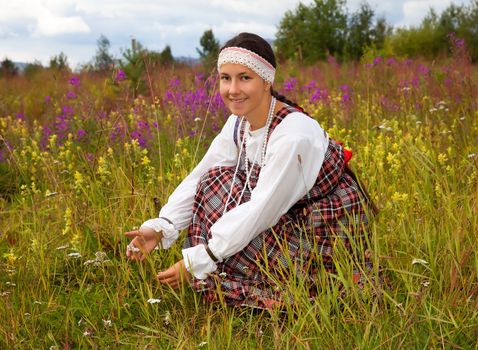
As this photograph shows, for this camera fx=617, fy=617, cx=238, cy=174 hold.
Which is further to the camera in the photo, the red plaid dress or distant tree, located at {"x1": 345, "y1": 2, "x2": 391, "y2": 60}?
distant tree, located at {"x1": 345, "y1": 2, "x2": 391, "y2": 60}

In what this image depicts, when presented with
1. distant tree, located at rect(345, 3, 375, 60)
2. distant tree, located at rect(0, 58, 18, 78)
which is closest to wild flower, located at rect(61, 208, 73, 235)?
distant tree, located at rect(0, 58, 18, 78)

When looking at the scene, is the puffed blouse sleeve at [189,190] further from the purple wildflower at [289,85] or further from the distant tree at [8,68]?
the distant tree at [8,68]

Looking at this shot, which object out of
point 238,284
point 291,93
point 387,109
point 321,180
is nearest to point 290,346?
point 238,284

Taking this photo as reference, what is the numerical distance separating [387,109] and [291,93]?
1.28 meters

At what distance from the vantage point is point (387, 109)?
5.64 metres

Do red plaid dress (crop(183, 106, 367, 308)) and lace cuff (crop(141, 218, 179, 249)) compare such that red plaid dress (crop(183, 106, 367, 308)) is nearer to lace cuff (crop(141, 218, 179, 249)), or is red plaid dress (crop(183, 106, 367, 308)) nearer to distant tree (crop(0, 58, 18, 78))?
lace cuff (crop(141, 218, 179, 249))

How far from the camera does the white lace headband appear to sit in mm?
2646

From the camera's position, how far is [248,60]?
8.68ft

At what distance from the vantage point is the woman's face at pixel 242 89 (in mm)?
2674

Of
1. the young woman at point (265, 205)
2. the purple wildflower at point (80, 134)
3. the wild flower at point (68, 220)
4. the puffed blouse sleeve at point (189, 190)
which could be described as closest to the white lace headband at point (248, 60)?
the young woman at point (265, 205)

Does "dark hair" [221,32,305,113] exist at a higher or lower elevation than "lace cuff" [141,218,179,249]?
higher

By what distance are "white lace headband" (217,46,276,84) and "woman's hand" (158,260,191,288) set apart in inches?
35.0

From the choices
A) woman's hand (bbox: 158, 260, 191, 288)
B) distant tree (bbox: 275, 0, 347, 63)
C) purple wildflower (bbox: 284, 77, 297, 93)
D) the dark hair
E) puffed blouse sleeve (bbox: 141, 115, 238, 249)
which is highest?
distant tree (bbox: 275, 0, 347, 63)

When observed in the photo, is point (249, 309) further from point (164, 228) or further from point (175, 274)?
point (164, 228)
